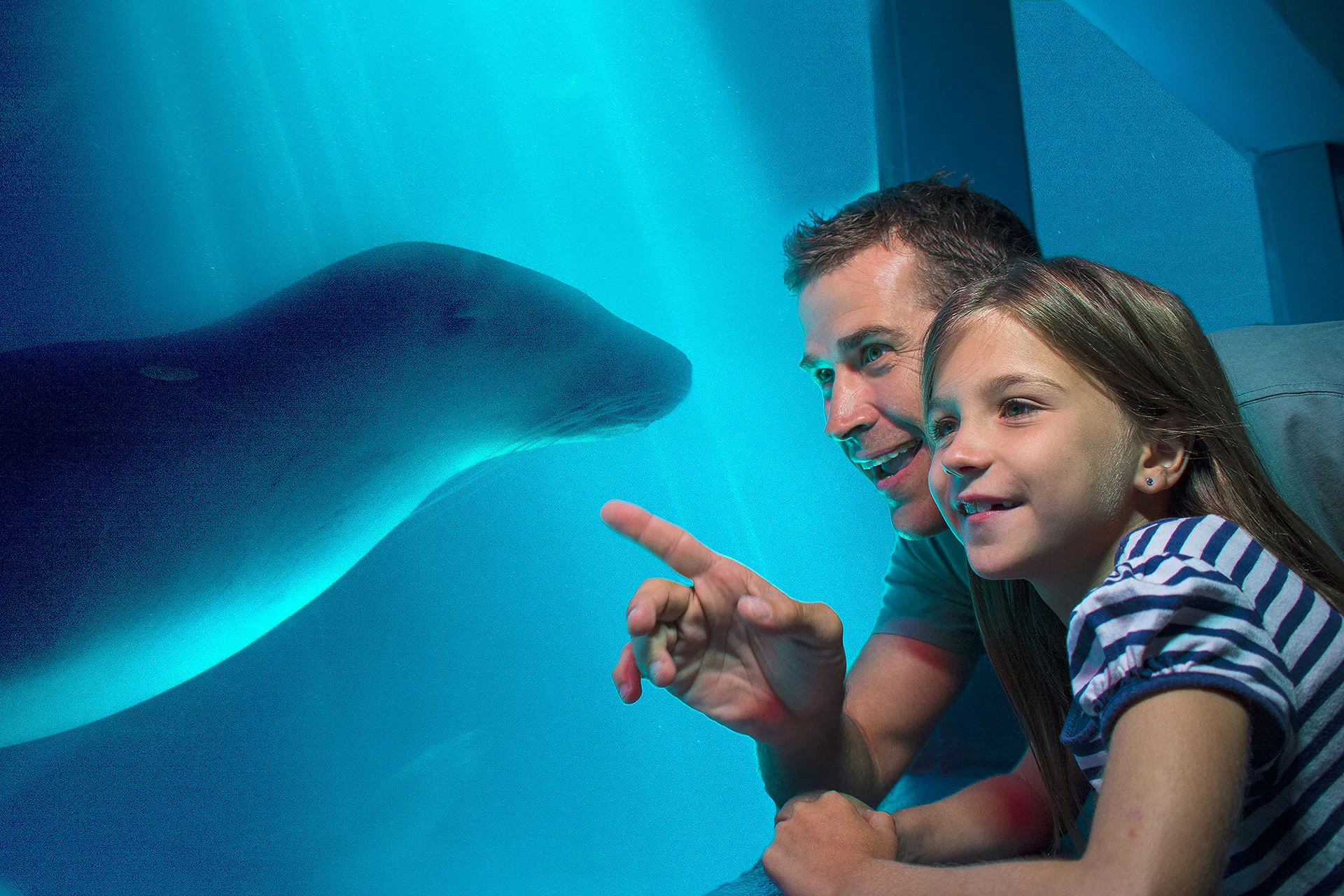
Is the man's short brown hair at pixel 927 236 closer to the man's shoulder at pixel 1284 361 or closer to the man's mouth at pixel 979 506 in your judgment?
the man's shoulder at pixel 1284 361

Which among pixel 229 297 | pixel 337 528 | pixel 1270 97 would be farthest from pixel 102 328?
pixel 1270 97

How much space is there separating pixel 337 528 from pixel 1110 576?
101 cm

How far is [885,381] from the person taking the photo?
1236mm

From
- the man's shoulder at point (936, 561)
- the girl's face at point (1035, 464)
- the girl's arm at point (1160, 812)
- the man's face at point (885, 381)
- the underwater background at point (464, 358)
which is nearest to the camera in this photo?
the girl's arm at point (1160, 812)

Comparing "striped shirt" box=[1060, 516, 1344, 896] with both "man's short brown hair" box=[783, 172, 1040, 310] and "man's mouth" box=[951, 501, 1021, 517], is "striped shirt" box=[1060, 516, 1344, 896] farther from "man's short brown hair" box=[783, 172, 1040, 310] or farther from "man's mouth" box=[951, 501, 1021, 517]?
"man's short brown hair" box=[783, 172, 1040, 310]

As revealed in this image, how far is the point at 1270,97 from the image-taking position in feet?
11.3

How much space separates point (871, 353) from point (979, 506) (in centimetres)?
46

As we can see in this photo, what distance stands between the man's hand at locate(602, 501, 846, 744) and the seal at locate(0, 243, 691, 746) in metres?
0.57

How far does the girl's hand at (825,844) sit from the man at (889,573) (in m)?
0.10

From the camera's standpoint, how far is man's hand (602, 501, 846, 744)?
0.82m

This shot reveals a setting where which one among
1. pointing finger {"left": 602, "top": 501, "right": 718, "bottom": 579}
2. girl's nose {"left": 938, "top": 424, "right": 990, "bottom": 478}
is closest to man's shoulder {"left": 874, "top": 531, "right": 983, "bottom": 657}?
girl's nose {"left": 938, "top": 424, "right": 990, "bottom": 478}

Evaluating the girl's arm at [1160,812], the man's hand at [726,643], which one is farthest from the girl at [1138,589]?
the man's hand at [726,643]

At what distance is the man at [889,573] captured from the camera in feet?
2.85

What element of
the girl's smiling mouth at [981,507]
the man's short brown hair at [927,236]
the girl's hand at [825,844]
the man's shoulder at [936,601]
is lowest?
the girl's hand at [825,844]
